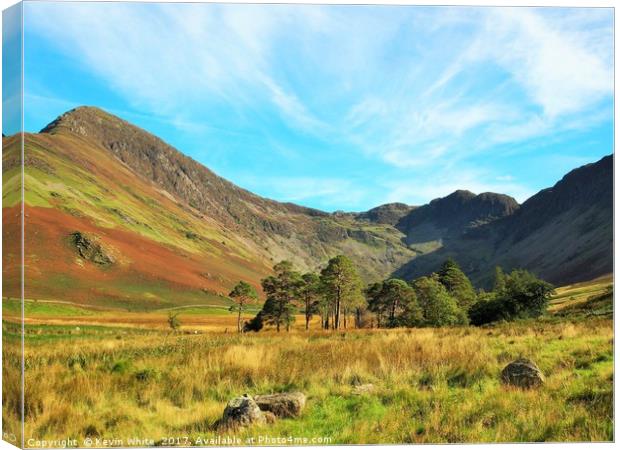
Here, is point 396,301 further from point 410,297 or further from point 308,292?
point 308,292

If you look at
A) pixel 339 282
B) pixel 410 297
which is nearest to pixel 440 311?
pixel 410 297

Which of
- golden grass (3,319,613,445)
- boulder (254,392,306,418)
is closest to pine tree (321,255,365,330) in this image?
golden grass (3,319,613,445)

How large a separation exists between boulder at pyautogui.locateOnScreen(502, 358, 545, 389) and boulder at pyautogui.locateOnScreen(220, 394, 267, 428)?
517cm

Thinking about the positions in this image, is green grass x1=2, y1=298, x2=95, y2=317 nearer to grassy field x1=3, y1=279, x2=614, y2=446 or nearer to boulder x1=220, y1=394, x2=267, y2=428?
grassy field x1=3, y1=279, x2=614, y2=446

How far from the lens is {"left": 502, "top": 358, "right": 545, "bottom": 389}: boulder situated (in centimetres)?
941

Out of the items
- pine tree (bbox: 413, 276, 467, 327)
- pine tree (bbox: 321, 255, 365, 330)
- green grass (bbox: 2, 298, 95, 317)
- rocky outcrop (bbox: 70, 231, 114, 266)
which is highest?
rocky outcrop (bbox: 70, 231, 114, 266)

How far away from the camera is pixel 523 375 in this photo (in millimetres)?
9594

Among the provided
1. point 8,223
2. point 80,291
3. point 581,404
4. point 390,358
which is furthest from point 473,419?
point 80,291

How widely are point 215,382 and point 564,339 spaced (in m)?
10.8

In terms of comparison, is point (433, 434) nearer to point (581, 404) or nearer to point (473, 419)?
point (473, 419)

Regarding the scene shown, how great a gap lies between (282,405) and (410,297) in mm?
53979

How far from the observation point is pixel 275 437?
8.32 metres

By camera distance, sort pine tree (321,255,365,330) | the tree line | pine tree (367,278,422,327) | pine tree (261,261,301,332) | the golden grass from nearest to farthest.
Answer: the golden grass < the tree line < pine tree (367,278,422,327) < pine tree (321,255,365,330) < pine tree (261,261,301,332)

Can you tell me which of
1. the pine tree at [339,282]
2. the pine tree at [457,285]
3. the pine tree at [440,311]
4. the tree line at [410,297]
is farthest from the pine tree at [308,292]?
the pine tree at [457,285]
